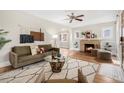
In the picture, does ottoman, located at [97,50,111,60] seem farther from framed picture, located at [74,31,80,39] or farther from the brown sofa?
framed picture, located at [74,31,80,39]

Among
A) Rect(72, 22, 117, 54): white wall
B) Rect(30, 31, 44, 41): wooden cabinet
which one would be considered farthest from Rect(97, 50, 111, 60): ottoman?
Rect(30, 31, 44, 41): wooden cabinet

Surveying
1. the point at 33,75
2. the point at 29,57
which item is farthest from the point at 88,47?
the point at 33,75

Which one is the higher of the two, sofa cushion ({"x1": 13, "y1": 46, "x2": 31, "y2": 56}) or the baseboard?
sofa cushion ({"x1": 13, "y1": 46, "x2": 31, "y2": 56})

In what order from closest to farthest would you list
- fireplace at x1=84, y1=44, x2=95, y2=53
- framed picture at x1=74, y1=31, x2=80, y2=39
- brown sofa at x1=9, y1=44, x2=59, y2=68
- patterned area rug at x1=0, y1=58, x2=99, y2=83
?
patterned area rug at x1=0, y1=58, x2=99, y2=83 < brown sofa at x1=9, y1=44, x2=59, y2=68 < fireplace at x1=84, y1=44, x2=95, y2=53 < framed picture at x1=74, y1=31, x2=80, y2=39

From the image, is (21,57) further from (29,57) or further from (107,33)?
(107,33)

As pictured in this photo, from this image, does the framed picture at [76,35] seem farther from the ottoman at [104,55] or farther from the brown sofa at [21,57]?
the brown sofa at [21,57]

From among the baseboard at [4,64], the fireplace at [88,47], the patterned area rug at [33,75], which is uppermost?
the fireplace at [88,47]

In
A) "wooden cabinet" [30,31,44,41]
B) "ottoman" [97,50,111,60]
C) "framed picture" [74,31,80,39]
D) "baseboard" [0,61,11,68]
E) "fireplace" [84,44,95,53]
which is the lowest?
"baseboard" [0,61,11,68]

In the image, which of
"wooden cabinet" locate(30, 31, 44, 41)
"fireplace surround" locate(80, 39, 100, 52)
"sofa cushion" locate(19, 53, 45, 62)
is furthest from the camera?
"fireplace surround" locate(80, 39, 100, 52)

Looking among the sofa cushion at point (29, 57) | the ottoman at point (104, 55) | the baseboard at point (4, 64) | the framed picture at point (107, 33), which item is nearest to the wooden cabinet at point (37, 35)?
the sofa cushion at point (29, 57)

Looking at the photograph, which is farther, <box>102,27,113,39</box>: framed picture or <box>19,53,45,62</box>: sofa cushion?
<box>102,27,113,39</box>: framed picture

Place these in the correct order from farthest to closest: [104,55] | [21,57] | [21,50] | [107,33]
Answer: [107,33], [104,55], [21,50], [21,57]

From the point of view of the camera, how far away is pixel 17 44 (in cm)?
399
